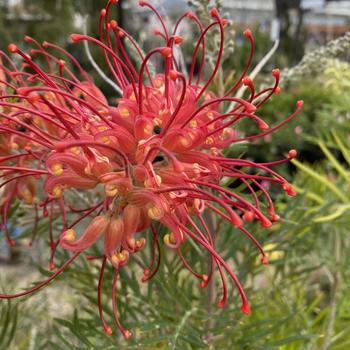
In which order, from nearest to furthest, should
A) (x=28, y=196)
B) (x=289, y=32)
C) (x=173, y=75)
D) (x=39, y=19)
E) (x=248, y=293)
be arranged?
(x=173, y=75) < (x=28, y=196) < (x=248, y=293) < (x=39, y=19) < (x=289, y=32)

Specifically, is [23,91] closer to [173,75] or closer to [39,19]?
[173,75]

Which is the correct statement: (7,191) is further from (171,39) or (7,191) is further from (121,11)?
(121,11)

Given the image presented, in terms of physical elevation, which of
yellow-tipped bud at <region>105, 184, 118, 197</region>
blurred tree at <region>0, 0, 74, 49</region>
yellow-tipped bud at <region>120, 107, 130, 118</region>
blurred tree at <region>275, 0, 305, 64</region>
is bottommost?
blurred tree at <region>275, 0, 305, 64</region>

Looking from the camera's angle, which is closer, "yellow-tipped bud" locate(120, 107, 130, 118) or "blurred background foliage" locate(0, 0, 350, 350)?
"yellow-tipped bud" locate(120, 107, 130, 118)

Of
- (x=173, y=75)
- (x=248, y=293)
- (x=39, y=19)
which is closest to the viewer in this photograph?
(x=173, y=75)

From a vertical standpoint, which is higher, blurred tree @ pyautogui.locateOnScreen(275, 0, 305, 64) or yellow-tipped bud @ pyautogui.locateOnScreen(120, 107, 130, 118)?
yellow-tipped bud @ pyautogui.locateOnScreen(120, 107, 130, 118)

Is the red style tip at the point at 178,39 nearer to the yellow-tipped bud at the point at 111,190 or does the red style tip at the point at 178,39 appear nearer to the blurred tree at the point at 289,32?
the yellow-tipped bud at the point at 111,190

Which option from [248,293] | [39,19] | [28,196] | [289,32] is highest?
[28,196]

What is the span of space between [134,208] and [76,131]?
0.07m

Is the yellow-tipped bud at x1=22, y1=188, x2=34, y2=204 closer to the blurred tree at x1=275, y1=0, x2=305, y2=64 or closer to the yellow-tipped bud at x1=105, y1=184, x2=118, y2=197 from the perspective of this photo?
the yellow-tipped bud at x1=105, y1=184, x2=118, y2=197

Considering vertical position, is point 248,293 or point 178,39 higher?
point 178,39

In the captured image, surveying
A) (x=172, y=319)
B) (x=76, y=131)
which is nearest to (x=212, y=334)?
(x=172, y=319)

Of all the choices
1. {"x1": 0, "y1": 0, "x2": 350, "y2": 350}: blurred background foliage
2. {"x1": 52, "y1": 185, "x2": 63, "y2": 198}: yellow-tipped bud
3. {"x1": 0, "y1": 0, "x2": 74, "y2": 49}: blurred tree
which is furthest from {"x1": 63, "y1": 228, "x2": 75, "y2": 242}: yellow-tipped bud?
{"x1": 0, "y1": 0, "x2": 74, "y2": 49}: blurred tree

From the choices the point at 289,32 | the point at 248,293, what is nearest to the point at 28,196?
the point at 248,293
